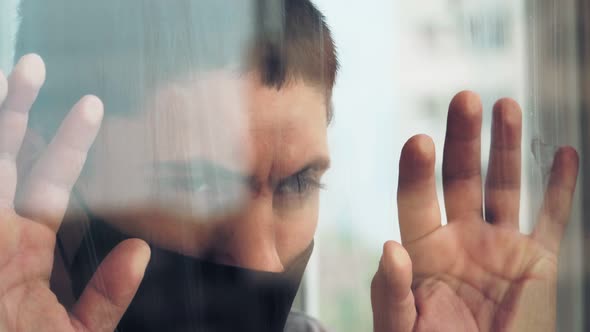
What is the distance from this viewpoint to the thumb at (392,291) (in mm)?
656

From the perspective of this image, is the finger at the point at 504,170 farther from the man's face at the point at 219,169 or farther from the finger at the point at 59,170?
the finger at the point at 59,170

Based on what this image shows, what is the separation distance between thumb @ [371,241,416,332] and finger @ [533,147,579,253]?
172 millimetres

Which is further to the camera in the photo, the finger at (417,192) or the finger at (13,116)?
the finger at (417,192)

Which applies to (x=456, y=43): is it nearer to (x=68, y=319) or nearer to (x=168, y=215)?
(x=168, y=215)

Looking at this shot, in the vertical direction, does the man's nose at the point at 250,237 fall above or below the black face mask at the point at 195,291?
above

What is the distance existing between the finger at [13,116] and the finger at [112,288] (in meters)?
0.10

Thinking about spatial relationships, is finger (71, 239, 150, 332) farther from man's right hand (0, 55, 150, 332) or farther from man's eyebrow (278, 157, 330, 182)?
man's eyebrow (278, 157, 330, 182)

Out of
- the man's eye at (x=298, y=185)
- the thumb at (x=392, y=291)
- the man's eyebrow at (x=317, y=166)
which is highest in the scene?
the man's eyebrow at (x=317, y=166)

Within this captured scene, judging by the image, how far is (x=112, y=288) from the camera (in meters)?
0.58

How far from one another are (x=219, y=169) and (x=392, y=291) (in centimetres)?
22

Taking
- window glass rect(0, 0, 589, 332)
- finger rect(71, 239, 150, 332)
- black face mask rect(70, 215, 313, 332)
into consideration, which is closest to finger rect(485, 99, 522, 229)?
window glass rect(0, 0, 589, 332)

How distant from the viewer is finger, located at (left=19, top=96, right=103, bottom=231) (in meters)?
0.57

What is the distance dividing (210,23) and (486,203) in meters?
0.36

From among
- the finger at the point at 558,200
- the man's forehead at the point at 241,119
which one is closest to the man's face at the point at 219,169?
the man's forehead at the point at 241,119
